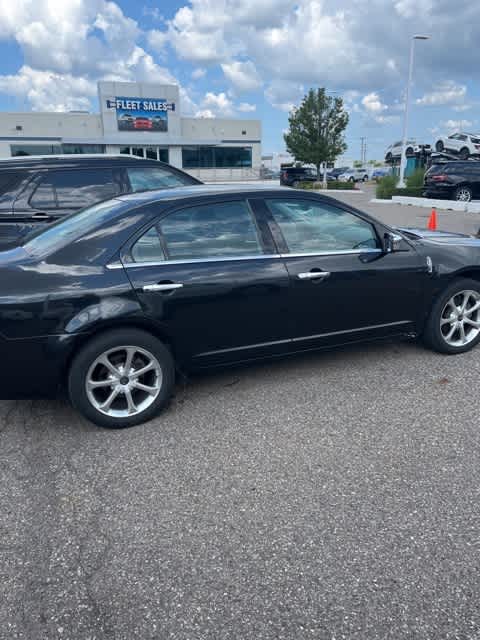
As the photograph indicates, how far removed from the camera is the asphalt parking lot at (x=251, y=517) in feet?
6.73

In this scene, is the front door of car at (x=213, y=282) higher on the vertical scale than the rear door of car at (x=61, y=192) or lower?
lower

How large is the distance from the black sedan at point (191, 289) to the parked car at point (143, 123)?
161 feet

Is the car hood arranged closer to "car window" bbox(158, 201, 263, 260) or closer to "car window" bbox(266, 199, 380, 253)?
"car window" bbox(266, 199, 380, 253)

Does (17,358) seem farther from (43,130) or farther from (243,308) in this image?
(43,130)

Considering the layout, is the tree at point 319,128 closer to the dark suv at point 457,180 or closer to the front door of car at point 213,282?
the dark suv at point 457,180

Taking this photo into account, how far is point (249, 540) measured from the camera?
245 centimetres

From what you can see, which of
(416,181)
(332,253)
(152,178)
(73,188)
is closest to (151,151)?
(416,181)

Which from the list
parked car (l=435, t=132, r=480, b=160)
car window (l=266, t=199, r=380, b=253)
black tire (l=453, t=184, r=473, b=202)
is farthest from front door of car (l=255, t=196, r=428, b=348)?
parked car (l=435, t=132, r=480, b=160)

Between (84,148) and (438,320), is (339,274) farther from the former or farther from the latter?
(84,148)

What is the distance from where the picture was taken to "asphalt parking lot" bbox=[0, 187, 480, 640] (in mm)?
2051

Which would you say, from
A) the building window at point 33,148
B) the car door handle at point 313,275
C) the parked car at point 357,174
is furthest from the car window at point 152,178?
the parked car at point 357,174

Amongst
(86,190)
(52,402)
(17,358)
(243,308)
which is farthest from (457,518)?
(86,190)

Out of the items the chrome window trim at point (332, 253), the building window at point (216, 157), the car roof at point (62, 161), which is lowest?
the chrome window trim at point (332, 253)

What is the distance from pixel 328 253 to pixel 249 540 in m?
2.31
